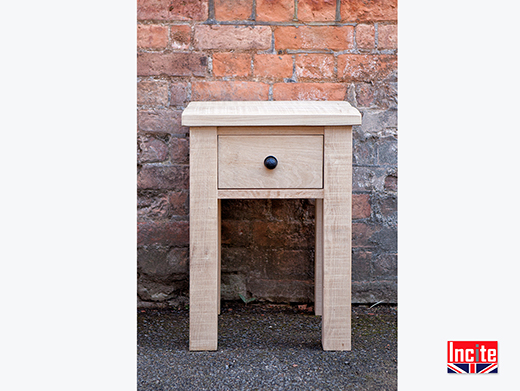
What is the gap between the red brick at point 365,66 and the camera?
2279 millimetres

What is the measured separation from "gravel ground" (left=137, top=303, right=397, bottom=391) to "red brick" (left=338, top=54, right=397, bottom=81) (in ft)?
3.17

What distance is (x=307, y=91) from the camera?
2.29 meters

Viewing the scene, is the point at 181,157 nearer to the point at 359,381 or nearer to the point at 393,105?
the point at 393,105

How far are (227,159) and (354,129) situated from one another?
710mm

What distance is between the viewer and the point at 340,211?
1860 millimetres

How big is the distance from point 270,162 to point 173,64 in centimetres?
73

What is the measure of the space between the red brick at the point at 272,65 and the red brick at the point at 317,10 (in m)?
0.17

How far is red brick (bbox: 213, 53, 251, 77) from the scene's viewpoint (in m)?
2.27

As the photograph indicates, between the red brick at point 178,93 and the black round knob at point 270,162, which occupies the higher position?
the red brick at point 178,93

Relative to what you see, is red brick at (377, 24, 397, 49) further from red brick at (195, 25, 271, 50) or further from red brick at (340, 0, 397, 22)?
red brick at (195, 25, 271, 50)

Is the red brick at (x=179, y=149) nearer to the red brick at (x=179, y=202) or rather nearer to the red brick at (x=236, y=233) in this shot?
the red brick at (x=179, y=202)

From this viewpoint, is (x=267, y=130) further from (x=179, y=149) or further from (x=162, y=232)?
(x=162, y=232)
